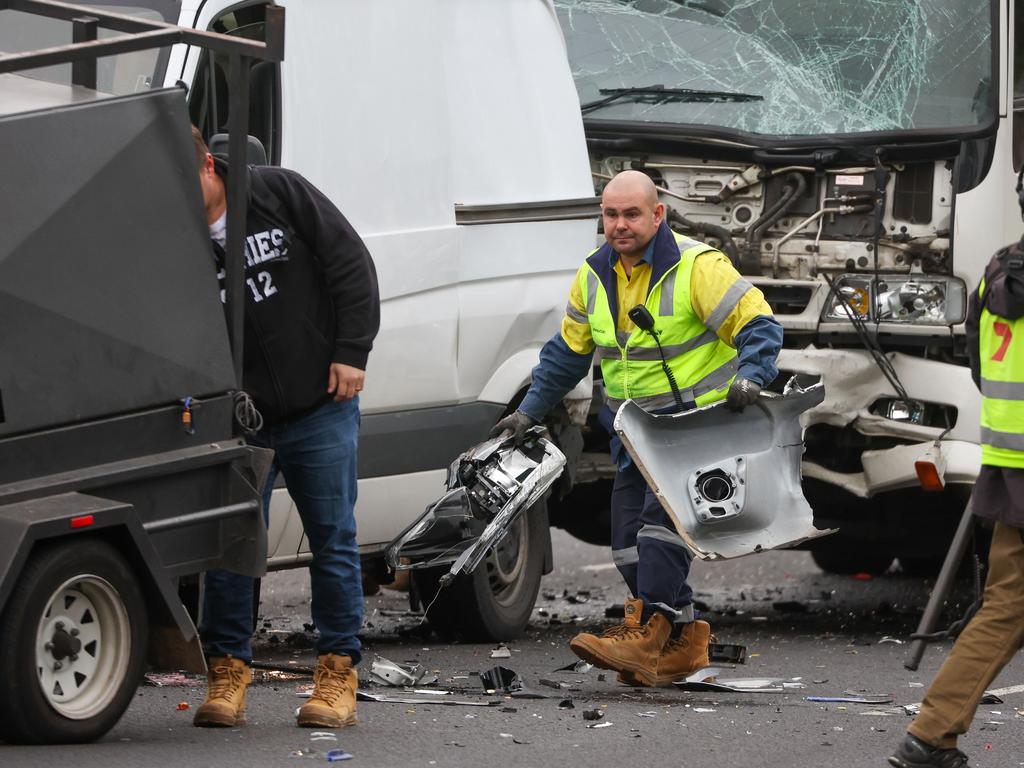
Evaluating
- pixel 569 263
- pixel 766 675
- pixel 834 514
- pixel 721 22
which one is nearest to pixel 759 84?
pixel 721 22

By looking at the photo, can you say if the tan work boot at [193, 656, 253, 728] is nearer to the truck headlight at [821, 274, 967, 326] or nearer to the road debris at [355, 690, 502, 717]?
the road debris at [355, 690, 502, 717]

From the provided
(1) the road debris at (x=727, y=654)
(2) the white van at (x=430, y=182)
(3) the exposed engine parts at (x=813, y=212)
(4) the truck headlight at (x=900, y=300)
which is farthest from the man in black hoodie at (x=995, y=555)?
(3) the exposed engine parts at (x=813, y=212)

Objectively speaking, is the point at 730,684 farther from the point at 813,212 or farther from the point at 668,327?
the point at 813,212

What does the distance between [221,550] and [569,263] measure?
2728 mm

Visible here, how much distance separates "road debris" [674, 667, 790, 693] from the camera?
22.5 feet

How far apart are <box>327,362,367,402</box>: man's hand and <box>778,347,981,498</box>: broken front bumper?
9.24ft

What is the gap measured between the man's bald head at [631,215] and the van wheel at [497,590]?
1.44 meters

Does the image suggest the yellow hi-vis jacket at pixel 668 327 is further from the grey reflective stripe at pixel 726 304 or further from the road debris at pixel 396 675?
the road debris at pixel 396 675

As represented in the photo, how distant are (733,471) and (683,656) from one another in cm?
64

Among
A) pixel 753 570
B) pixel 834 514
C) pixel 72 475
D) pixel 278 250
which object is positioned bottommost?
pixel 753 570

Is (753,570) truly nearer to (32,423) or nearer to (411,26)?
(411,26)

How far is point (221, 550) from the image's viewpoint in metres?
5.64

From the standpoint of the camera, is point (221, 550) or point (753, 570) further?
point (753, 570)

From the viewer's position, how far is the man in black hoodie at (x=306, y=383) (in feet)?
18.6
